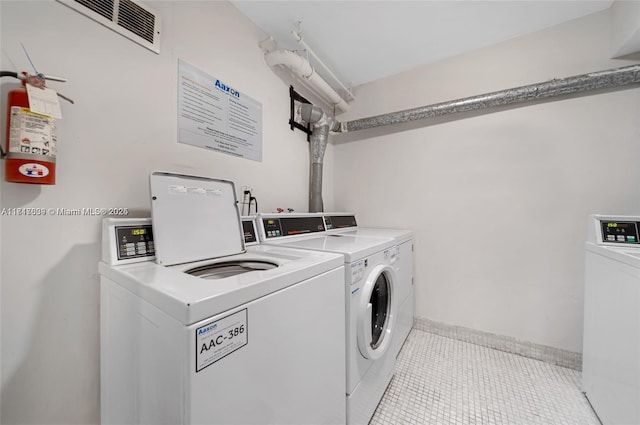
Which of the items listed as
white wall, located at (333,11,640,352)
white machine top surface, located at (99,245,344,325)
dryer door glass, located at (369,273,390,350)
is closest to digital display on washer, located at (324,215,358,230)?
white wall, located at (333,11,640,352)

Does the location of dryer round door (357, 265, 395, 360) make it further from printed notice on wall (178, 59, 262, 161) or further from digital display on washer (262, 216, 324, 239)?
printed notice on wall (178, 59, 262, 161)

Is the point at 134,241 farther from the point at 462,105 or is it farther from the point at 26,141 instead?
the point at 462,105

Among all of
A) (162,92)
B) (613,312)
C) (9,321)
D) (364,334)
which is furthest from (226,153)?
(613,312)

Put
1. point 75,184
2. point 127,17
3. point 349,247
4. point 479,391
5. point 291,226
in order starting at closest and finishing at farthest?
point 75,184 → point 127,17 → point 349,247 → point 479,391 → point 291,226

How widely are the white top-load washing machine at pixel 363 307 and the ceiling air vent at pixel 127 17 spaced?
106 centimetres

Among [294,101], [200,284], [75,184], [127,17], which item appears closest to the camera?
[200,284]

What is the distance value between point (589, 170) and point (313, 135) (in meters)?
2.08

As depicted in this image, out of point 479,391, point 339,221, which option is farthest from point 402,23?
point 479,391

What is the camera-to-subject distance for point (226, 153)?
148 cm

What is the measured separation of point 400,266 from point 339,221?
71 centimetres

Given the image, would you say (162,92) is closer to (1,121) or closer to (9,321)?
(1,121)

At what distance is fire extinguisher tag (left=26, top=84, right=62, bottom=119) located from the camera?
0.74 metres

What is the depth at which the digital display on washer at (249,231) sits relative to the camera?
135 cm

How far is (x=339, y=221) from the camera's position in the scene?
2160 mm
